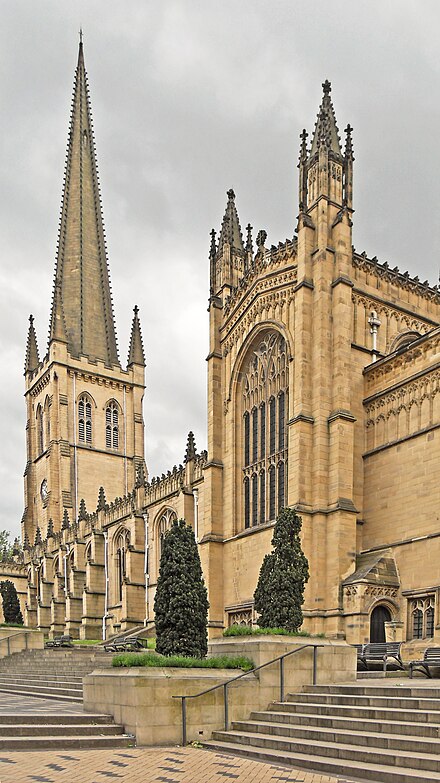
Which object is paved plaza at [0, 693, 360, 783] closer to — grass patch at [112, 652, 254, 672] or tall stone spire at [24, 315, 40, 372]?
grass patch at [112, 652, 254, 672]

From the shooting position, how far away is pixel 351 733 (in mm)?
11477

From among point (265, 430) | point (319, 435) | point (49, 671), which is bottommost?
point (49, 671)

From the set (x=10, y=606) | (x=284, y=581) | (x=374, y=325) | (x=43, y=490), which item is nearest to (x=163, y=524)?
(x=10, y=606)

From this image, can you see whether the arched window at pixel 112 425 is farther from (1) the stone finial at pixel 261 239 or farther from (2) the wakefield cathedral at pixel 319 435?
(1) the stone finial at pixel 261 239

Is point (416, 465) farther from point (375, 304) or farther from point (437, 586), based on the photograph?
point (375, 304)

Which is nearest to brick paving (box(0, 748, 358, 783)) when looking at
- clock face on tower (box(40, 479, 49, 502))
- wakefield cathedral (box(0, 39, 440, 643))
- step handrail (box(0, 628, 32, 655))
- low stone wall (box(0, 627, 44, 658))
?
wakefield cathedral (box(0, 39, 440, 643))

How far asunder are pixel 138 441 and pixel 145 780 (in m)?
67.4

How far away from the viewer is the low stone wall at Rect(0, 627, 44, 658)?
115 feet

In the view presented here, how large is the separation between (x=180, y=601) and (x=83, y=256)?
2646 inches

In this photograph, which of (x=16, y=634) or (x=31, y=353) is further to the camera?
(x=31, y=353)

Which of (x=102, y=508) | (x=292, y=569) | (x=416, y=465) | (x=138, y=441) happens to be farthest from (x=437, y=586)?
(x=138, y=441)

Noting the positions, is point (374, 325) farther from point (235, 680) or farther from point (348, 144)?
point (235, 680)

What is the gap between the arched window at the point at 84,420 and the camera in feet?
242

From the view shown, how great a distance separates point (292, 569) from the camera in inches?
813
